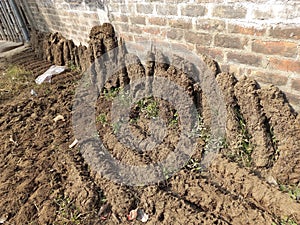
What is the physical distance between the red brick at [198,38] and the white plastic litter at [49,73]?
2.87m

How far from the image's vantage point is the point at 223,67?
7.66 ft

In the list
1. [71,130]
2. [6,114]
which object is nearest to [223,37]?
[71,130]

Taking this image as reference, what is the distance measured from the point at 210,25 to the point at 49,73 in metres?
3.33

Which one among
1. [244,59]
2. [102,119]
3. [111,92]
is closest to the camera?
[244,59]

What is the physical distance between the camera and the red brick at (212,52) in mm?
2288

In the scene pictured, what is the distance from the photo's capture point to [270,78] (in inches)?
79.9

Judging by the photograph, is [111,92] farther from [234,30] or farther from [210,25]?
[234,30]

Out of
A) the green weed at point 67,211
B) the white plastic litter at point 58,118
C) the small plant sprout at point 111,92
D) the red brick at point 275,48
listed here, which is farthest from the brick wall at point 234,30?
the green weed at point 67,211

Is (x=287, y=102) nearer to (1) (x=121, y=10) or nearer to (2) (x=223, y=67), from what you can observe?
(2) (x=223, y=67)

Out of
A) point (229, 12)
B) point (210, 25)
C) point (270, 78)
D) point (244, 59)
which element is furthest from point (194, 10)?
point (270, 78)

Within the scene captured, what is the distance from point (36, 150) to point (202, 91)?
1.95 meters

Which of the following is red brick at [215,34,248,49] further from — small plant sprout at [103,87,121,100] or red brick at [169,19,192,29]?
small plant sprout at [103,87,121,100]

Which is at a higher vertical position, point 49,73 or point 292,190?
point 292,190

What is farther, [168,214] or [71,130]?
[71,130]
